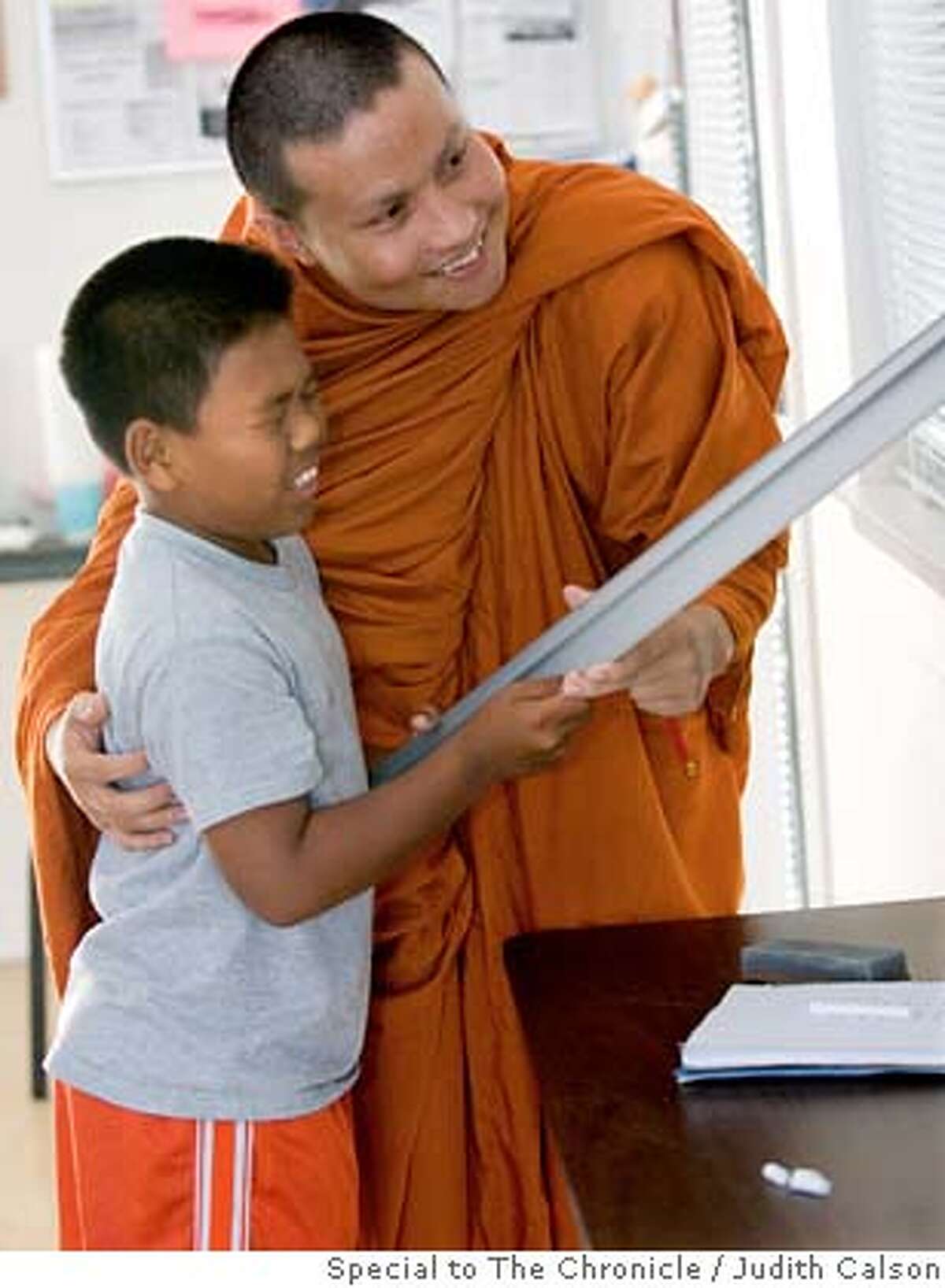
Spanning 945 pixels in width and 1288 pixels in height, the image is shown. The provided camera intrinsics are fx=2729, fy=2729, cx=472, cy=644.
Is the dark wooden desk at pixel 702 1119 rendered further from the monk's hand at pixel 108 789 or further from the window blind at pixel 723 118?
the window blind at pixel 723 118

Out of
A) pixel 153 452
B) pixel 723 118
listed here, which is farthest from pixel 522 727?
pixel 723 118

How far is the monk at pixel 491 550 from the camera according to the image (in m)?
2.06

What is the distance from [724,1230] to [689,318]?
3.00ft

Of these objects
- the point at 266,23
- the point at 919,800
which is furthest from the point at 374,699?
the point at 266,23

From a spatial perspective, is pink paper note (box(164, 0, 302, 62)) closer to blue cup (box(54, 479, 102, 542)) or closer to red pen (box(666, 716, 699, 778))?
blue cup (box(54, 479, 102, 542))

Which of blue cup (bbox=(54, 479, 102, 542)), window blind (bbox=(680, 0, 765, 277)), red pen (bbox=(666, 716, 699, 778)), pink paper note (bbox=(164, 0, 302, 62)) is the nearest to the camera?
red pen (bbox=(666, 716, 699, 778))

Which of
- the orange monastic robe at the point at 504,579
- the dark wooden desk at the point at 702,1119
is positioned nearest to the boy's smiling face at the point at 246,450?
the orange monastic robe at the point at 504,579

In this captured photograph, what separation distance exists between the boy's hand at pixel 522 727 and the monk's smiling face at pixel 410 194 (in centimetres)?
33

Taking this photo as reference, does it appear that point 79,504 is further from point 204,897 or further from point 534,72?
point 204,897

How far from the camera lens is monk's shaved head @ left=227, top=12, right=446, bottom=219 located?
192 centimetres

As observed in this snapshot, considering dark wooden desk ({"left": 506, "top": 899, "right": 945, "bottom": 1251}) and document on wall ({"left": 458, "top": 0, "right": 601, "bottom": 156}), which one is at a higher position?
document on wall ({"left": 458, "top": 0, "right": 601, "bottom": 156})

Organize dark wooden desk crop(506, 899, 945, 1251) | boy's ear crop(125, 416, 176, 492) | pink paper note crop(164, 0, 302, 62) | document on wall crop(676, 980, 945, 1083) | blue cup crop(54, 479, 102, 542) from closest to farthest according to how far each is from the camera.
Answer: dark wooden desk crop(506, 899, 945, 1251)
document on wall crop(676, 980, 945, 1083)
boy's ear crop(125, 416, 176, 492)
blue cup crop(54, 479, 102, 542)
pink paper note crop(164, 0, 302, 62)

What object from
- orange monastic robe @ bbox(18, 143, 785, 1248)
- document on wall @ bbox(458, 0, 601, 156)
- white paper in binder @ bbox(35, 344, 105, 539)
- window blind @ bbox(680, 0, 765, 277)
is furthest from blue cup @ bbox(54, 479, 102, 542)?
orange monastic robe @ bbox(18, 143, 785, 1248)

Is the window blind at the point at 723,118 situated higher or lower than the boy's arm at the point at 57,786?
higher
